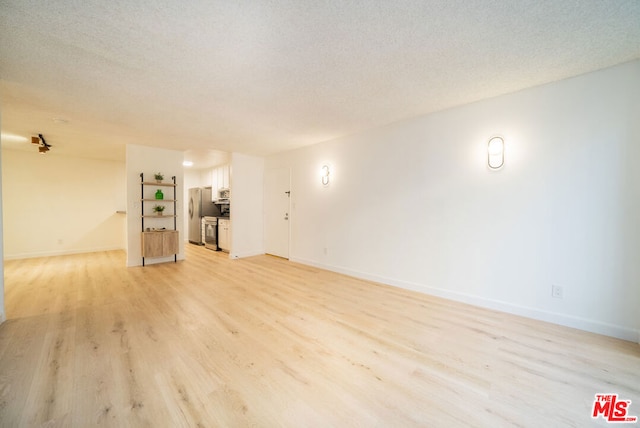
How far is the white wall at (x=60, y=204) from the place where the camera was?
5383mm

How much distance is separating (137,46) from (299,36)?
1.33 metres

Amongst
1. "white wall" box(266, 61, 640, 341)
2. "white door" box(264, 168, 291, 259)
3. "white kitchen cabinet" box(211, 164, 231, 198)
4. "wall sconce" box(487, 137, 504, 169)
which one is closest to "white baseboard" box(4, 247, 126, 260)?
"white kitchen cabinet" box(211, 164, 231, 198)

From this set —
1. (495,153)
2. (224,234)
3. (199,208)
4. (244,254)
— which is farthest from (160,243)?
(495,153)

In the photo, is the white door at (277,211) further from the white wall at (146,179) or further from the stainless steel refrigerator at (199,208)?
the stainless steel refrigerator at (199,208)

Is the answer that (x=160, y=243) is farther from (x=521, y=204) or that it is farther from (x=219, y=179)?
(x=521, y=204)

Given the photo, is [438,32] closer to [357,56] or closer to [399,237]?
[357,56]

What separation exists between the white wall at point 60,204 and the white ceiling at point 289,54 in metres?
3.24

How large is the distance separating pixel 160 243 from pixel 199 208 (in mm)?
2403

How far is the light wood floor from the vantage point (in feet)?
4.63

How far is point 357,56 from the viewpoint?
6.66 ft

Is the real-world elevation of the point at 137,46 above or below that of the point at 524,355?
above

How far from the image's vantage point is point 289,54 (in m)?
2.01

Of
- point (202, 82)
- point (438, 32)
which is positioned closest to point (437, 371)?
point (438, 32)
